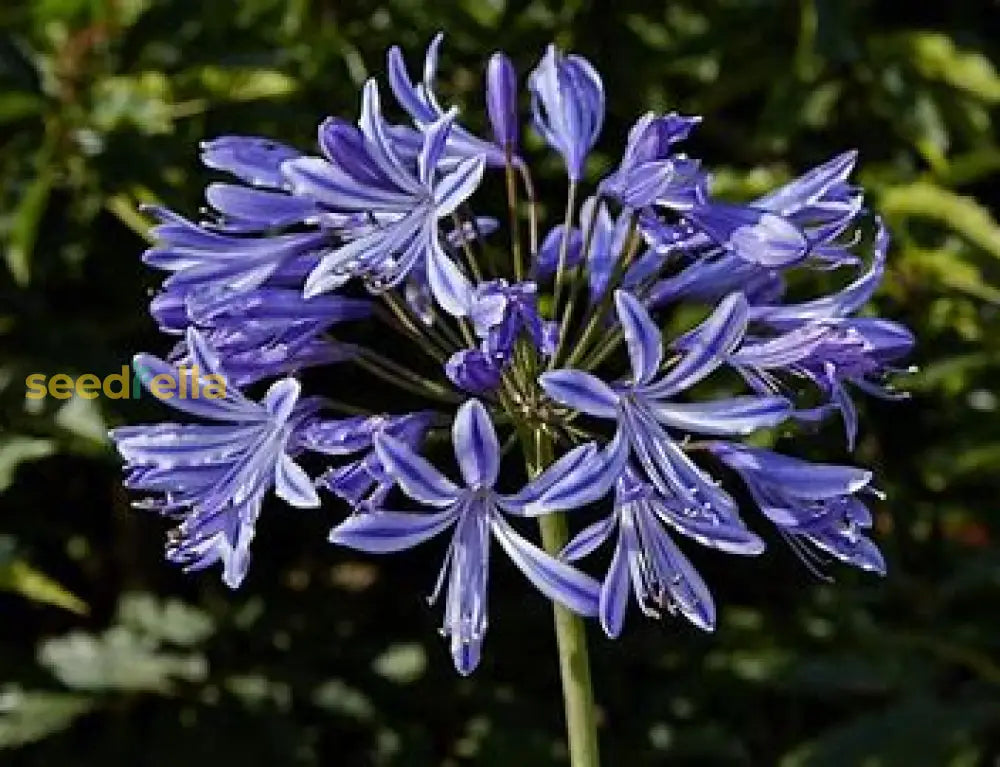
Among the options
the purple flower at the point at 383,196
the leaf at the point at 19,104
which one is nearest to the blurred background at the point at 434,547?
the leaf at the point at 19,104

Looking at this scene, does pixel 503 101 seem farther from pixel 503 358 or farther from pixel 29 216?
pixel 29 216

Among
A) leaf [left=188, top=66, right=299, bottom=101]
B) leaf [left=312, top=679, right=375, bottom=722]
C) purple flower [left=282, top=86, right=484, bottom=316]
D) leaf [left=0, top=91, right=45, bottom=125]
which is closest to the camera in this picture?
purple flower [left=282, top=86, right=484, bottom=316]

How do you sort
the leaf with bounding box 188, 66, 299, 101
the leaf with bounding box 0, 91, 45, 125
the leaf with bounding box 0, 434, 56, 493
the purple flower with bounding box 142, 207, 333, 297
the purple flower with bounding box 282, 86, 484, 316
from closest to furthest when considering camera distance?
the purple flower with bounding box 282, 86, 484, 316 → the purple flower with bounding box 142, 207, 333, 297 → the leaf with bounding box 0, 434, 56, 493 → the leaf with bounding box 0, 91, 45, 125 → the leaf with bounding box 188, 66, 299, 101

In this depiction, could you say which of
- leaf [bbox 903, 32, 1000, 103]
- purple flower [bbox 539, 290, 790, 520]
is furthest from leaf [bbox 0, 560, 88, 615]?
leaf [bbox 903, 32, 1000, 103]

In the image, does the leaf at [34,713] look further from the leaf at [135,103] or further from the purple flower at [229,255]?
the purple flower at [229,255]

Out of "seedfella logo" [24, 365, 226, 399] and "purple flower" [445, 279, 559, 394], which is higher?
"purple flower" [445, 279, 559, 394]

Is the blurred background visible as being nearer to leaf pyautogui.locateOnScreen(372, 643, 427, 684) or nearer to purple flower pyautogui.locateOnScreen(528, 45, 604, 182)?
leaf pyautogui.locateOnScreen(372, 643, 427, 684)

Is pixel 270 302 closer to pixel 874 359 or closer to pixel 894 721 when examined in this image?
pixel 874 359
